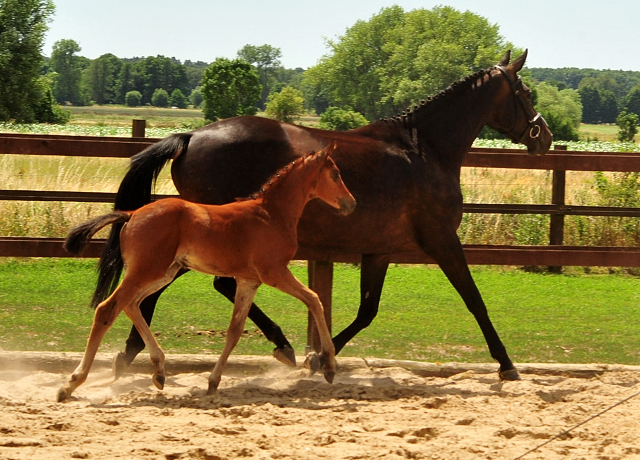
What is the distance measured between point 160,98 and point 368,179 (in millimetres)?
126892

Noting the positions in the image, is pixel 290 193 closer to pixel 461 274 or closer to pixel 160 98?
pixel 461 274

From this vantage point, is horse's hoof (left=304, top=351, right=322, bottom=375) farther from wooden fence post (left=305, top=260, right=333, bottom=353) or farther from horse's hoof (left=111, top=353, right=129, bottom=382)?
horse's hoof (left=111, top=353, right=129, bottom=382)

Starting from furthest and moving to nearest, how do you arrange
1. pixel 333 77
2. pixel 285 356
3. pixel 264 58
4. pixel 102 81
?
1. pixel 264 58
2. pixel 102 81
3. pixel 333 77
4. pixel 285 356

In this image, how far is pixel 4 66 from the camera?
42281 millimetres

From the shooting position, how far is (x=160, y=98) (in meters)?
127

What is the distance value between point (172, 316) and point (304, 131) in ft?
7.96

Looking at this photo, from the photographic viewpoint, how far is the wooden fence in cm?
558

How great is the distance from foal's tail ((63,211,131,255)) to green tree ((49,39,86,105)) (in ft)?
393

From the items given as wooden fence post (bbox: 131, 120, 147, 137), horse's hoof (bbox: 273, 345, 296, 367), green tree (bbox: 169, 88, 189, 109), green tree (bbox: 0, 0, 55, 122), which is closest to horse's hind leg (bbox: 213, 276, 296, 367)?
horse's hoof (bbox: 273, 345, 296, 367)

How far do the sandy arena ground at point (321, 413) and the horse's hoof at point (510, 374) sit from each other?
2.0 inches

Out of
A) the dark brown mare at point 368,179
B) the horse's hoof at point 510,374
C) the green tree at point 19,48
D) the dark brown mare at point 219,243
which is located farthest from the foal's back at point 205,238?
the green tree at point 19,48

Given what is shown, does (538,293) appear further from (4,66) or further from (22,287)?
(4,66)

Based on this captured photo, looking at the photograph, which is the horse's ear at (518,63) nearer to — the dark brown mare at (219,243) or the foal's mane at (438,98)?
the foal's mane at (438,98)

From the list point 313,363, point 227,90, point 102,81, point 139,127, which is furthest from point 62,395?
point 102,81
